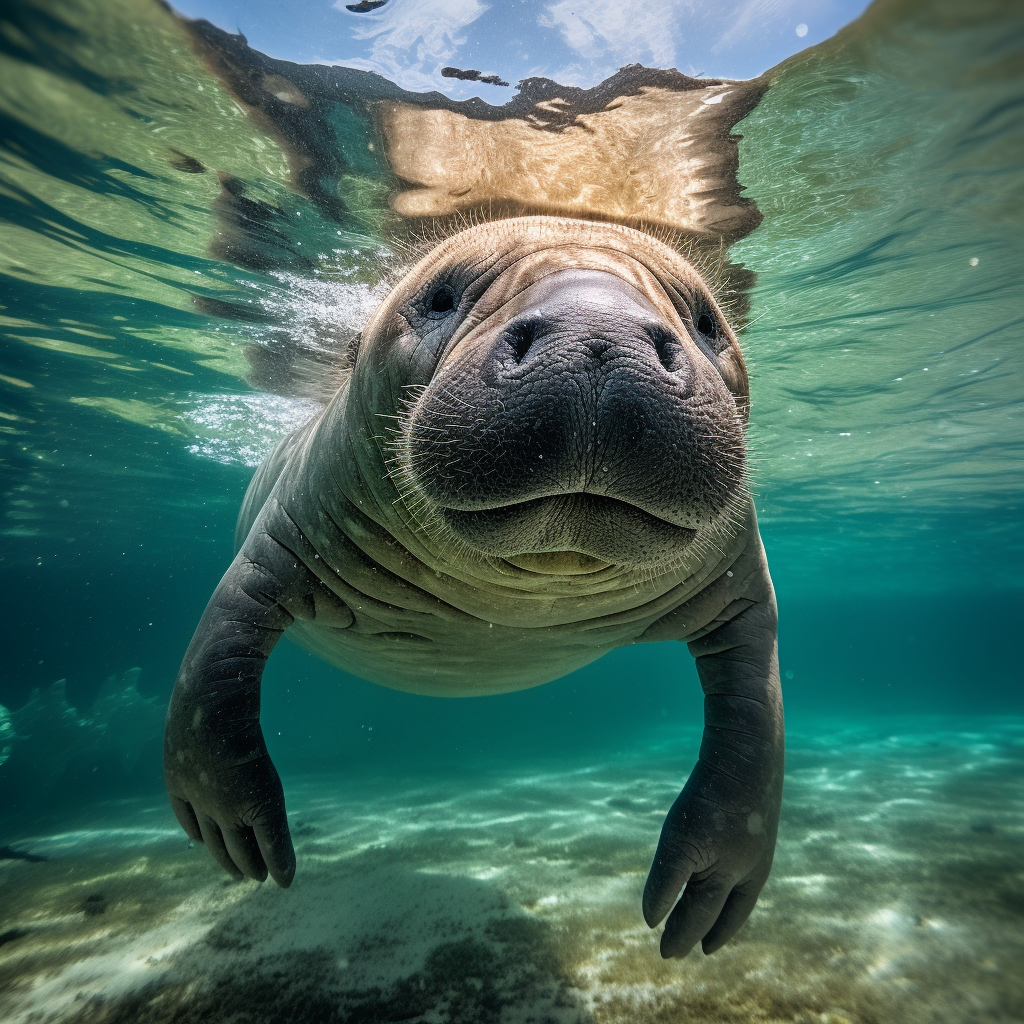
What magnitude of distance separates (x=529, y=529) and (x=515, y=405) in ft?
1.22

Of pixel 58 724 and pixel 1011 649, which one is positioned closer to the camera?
pixel 58 724

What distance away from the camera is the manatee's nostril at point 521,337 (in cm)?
177

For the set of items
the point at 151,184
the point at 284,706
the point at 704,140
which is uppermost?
the point at 151,184

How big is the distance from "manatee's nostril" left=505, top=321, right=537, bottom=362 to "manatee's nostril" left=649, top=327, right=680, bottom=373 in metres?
0.33

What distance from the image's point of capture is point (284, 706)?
7838 cm

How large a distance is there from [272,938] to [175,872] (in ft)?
9.84

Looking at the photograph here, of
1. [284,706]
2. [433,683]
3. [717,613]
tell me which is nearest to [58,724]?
[433,683]

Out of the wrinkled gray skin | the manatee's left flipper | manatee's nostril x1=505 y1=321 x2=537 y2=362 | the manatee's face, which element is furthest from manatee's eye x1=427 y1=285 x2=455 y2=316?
the manatee's left flipper

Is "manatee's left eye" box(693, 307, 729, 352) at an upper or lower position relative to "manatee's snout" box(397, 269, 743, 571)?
upper

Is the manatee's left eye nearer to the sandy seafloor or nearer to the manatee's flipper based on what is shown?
the manatee's flipper

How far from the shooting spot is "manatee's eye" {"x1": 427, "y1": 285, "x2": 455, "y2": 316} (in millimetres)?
2566

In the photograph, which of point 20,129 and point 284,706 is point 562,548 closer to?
point 20,129

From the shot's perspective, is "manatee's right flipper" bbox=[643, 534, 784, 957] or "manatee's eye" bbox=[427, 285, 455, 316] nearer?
"manatee's eye" bbox=[427, 285, 455, 316]

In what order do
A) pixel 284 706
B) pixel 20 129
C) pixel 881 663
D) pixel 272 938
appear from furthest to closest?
pixel 881 663, pixel 284 706, pixel 20 129, pixel 272 938
